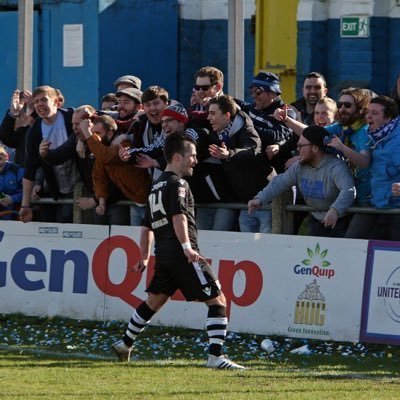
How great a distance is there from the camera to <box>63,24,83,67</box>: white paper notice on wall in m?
20.2

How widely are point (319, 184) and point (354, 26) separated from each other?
747 cm

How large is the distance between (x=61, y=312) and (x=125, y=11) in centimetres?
788

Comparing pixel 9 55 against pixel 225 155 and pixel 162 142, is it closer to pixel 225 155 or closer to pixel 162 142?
pixel 162 142

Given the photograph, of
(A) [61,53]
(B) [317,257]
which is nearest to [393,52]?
(A) [61,53]

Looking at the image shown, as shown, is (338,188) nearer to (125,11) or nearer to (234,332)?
(234,332)

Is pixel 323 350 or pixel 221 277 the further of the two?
pixel 221 277

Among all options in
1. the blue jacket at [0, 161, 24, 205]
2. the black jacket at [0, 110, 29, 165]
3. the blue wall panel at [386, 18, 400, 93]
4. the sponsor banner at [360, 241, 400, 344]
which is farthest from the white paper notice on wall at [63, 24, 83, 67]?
the sponsor banner at [360, 241, 400, 344]

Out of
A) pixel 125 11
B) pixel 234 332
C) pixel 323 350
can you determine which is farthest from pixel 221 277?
pixel 125 11

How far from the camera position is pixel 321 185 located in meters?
11.8

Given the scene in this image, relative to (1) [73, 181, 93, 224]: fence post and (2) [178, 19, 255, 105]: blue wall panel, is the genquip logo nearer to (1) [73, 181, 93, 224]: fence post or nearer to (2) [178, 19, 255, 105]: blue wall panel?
(1) [73, 181, 93, 224]: fence post

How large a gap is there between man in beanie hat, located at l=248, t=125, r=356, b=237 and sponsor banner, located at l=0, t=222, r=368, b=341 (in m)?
0.25

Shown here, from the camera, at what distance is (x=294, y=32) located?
19.1m

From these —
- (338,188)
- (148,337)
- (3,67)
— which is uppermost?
(3,67)

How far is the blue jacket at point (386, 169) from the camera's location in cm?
1136
